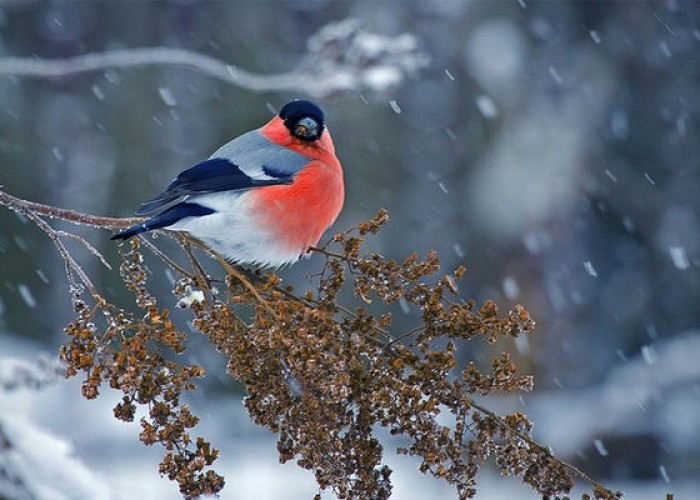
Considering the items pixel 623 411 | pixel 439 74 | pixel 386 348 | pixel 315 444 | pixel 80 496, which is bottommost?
pixel 80 496

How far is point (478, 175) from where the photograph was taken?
1014 cm

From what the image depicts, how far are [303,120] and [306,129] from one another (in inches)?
1.0

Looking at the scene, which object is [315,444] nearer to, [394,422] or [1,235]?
[394,422]

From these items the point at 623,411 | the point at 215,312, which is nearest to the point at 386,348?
the point at 215,312

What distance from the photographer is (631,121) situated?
31.5 ft

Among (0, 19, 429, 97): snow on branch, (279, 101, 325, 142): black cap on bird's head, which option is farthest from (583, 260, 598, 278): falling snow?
(279, 101, 325, 142): black cap on bird's head

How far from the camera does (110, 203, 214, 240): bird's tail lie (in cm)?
178

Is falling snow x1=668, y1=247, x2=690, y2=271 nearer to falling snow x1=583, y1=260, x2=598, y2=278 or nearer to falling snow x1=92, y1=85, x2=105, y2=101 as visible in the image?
falling snow x1=583, y1=260, x2=598, y2=278

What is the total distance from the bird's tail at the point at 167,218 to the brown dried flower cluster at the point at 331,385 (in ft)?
0.54

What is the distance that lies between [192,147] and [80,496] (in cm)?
896

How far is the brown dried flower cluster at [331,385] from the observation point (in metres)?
1.52

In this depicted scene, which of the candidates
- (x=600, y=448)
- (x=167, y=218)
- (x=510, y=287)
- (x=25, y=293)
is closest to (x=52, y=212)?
(x=167, y=218)

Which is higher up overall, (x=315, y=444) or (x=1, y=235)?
(x=1, y=235)

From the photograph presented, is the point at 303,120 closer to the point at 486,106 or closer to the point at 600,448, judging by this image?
the point at 600,448
